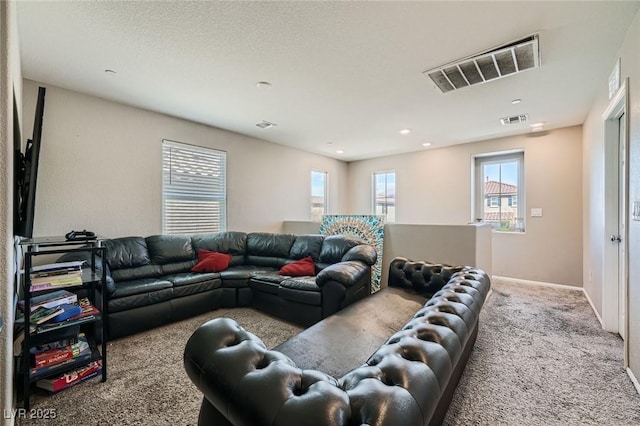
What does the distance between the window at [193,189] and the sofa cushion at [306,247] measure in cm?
138

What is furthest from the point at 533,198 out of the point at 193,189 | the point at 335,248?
the point at 193,189

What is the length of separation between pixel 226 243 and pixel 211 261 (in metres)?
0.51

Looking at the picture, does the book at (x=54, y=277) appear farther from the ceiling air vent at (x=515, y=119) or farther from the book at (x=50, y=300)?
the ceiling air vent at (x=515, y=119)

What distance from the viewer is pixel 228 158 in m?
4.65

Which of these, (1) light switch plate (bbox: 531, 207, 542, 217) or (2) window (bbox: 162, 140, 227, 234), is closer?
(2) window (bbox: 162, 140, 227, 234)

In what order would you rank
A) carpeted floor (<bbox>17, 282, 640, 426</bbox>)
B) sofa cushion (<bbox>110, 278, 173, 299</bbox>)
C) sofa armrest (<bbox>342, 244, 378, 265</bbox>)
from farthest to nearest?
sofa armrest (<bbox>342, 244, 378, 265</bbox>) < sofa cushion (<bbox>110, 278, 173, 299</bbox>) < carpeted floor (<bbox>17, 282, 640, 426</bbox>)

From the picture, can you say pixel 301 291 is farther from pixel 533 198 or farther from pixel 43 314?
pixel 533 198

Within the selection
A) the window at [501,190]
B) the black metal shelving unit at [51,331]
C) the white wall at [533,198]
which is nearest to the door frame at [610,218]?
the white wall at [533,198]

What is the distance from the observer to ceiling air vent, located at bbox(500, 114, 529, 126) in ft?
12.7

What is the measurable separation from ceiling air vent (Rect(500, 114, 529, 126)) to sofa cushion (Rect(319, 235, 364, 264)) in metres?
2.81

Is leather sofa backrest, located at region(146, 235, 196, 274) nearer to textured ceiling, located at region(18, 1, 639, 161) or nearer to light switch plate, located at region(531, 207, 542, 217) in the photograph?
textured ceiling, located at region(18, 1, 639, 161)

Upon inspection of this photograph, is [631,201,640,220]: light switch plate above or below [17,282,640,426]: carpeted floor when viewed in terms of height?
above

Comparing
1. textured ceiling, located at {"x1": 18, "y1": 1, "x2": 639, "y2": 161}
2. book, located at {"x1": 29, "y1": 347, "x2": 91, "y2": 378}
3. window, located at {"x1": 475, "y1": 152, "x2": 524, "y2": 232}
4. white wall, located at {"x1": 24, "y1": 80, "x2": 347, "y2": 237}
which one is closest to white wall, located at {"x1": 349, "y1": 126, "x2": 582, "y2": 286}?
window, located at {"x1": 475, "y1": 152, "x2": 524, "y2": 232}
